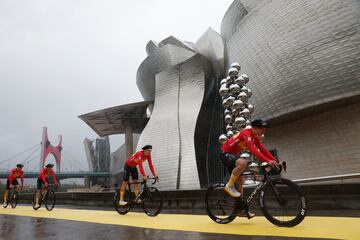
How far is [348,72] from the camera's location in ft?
62.7

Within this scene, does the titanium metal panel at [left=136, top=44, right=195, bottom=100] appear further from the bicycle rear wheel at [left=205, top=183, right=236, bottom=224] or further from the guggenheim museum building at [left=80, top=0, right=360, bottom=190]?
the bicycle rear wheel at [left=205, top=183, right=236, bottom=224]

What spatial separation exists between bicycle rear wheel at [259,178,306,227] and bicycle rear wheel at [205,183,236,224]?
2.15 feet

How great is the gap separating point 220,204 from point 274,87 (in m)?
19.4

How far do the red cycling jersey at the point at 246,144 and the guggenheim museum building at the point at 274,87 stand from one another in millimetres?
16943

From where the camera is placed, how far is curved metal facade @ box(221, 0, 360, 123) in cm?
1927

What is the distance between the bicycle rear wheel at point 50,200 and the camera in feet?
32.5

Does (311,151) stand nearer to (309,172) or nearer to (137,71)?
(309,172)

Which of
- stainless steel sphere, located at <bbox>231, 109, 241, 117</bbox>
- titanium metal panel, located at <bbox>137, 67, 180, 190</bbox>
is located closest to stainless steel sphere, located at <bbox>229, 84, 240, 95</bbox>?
stainless steel sphere, located at <bbox>231, 109, 241, 117</bbox>

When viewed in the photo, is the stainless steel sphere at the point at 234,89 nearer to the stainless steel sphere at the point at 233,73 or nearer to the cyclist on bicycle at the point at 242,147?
the stainless steel sphere at the point at 233,73

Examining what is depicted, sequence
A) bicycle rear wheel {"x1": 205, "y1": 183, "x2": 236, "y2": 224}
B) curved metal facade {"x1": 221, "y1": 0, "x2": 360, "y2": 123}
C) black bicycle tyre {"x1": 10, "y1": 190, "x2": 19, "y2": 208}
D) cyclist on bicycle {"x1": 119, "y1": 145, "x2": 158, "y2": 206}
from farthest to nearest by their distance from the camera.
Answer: curved metal facade {"x1": 221, "y1": 0, "x2": 360, "y2": 123}
black bicycle tyre {"x1": 10, "y1": 190, "x2": 19, "y2": 208}
cyclist on bicycle {"x1": 119, "y1": 145, "x2": 158, "y2": 206}
bicycle rear wheel {"x1": 205, "y1": 183, "x2": 236, "y2": 224}

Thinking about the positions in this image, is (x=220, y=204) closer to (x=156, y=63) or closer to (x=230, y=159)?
(x=230, y=159)

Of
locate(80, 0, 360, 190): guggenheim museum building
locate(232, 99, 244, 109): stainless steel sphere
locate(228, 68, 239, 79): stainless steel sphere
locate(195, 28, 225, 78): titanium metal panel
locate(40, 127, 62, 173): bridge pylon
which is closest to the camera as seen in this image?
locate(232, 99, 244, 109): stainless steel sphere

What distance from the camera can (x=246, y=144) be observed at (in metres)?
4.73

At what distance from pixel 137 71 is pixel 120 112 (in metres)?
5.80
